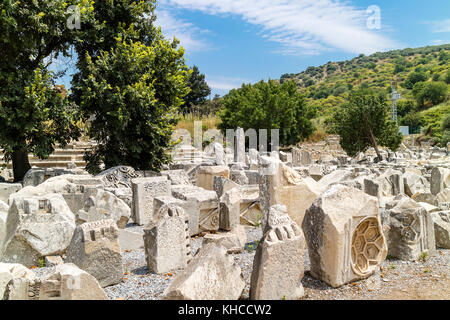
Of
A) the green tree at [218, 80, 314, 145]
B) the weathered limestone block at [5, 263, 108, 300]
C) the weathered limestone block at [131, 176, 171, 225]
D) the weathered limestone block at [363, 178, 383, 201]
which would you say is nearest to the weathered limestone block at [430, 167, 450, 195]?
the weathered limestone block at [363, 178, 383, 201]

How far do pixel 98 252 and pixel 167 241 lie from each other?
3.00 feet

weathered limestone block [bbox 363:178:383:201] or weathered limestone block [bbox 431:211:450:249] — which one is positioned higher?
weathered limestone block [bbox 363:178:383:201]

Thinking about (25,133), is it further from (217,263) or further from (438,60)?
(438,60)

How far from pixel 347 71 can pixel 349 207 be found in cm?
8219

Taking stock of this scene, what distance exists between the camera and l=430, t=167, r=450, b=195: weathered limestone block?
1087 cm

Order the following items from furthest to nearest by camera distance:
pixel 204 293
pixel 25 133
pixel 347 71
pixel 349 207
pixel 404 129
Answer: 1. pixel 347 71
2. pixel 404 129
3. pixel 25 133
4. pixel 349 207
5. pixel 204 293

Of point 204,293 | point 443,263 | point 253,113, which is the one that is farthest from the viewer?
point 253,113

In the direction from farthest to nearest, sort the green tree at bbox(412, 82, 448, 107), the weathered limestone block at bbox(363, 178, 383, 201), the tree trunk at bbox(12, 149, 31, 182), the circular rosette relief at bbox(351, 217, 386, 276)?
the green tree at bbox(412, 82, 448, 107) → the tree trunk at bbox(12, 149, 31, 182) → the weathered limestone block at bbox(363, 178, 383, 201) → the circular rosette relief at bbox(351, 217, 386, 276)

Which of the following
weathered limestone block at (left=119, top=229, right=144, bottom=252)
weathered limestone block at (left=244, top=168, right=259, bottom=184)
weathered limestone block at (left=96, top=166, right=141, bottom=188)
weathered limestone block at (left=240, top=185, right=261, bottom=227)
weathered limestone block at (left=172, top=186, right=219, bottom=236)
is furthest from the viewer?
weathered limestone block at (left=244, top=168, right=259, bottom=184)

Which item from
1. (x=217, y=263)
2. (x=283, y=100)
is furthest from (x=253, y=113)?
(x=217, y=263)

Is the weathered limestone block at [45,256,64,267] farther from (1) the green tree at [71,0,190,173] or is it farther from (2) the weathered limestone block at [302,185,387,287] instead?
(1) the green tree at [71,0,190,173]

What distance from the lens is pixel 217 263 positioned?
388 cm

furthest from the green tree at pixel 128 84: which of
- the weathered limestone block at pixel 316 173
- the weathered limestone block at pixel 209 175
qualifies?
the weathered limestone block at pixel 316 173

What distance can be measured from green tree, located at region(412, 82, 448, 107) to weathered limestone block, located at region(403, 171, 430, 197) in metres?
43.8
